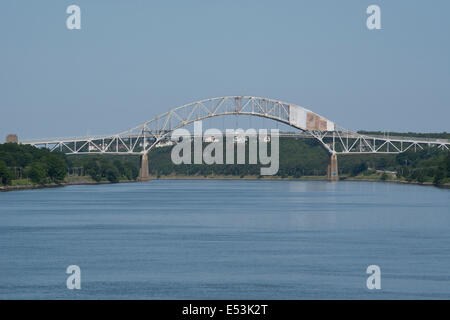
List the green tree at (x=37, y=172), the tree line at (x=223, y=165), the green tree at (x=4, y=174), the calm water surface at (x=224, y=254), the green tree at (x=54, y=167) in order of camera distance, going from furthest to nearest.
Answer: the green tree at (x=54, y=167)
the tree line at (x=223, y=165)
the green tree at (x=37, y=172)
the green tree at (x=4, y=174)
the calm water surface at (x=224, y=254)

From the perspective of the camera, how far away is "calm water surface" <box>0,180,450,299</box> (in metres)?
26.5

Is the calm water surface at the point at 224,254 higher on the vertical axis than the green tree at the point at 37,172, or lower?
lower

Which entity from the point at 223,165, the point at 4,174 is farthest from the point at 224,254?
the point at 223,165

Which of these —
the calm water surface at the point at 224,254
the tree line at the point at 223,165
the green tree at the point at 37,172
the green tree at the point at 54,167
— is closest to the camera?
the calm water surface at the point at 224,254

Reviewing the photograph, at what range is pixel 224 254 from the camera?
114 ft

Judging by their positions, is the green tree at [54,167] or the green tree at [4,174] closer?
the green tree at [4,174]

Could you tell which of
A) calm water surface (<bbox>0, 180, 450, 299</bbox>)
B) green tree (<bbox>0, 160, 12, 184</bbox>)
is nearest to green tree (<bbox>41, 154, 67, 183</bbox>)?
green tree (<bbox>0, 160, 12, 184</bbox>)

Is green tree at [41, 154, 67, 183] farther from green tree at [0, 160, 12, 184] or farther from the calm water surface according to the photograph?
the calm water surface

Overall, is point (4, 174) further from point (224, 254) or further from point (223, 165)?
point (223, 165)

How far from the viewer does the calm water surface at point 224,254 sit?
2648 centimetres

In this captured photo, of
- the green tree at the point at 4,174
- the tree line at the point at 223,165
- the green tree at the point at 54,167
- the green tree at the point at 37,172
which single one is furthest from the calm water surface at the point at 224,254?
the green tree at the point at 54,167

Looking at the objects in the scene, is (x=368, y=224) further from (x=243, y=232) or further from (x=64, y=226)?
(x=64, y=226)

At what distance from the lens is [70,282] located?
2747 centimetres

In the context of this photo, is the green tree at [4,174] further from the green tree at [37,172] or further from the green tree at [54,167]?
the green tree at [54,167]
